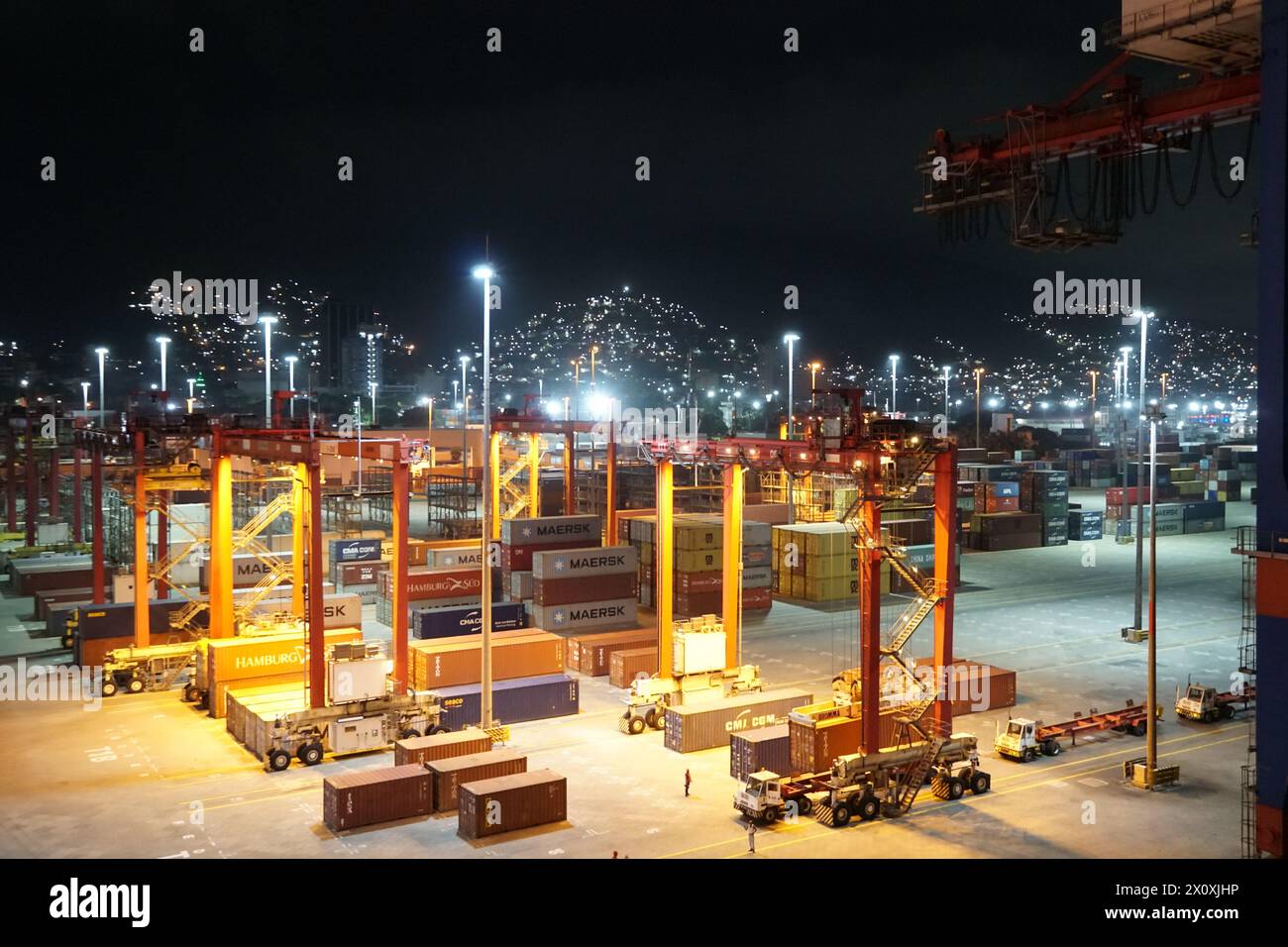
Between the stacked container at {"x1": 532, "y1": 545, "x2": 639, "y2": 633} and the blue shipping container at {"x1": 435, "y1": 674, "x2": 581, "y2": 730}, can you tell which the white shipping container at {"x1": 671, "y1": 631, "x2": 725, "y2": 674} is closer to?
the blue shipping container at {"x1": 435, "y1": 674, "x2": 581, "y2": 730}

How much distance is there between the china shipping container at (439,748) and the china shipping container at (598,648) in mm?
12319

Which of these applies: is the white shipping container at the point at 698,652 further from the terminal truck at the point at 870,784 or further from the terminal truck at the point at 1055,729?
the terminal truck at the point at 1055,729

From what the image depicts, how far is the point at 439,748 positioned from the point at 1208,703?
920 inches

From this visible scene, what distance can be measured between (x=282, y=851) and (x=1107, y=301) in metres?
28.6

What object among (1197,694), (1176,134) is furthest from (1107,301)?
(1197,694)

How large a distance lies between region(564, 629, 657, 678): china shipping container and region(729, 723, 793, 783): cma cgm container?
12616 mm

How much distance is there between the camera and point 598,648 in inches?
1550

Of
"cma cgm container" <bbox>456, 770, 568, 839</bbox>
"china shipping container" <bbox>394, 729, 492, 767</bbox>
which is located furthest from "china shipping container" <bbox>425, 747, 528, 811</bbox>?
"china shipping container" <bbox>394, 729, 492, 767</bbox>

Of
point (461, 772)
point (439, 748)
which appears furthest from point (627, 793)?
point (439, 748)

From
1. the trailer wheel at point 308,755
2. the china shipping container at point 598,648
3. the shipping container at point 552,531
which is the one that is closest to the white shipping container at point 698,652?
the china shipping container at point 598,648

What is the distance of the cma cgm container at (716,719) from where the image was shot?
29828 millimetres

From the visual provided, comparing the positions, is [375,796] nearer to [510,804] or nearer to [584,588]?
[510,804]

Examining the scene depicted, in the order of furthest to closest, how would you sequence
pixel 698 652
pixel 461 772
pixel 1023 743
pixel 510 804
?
pixel 698 652
pixel 1023 743
pixel 461 772
pixel 510 804

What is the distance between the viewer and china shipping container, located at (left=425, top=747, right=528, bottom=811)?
24.7 meters
